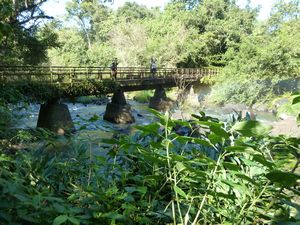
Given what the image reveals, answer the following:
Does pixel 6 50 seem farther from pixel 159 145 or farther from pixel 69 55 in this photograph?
pixel 69 55

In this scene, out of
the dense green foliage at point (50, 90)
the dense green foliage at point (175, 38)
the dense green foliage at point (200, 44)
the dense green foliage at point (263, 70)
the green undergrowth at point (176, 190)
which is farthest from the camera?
the dense green foliage at point (175, 38)

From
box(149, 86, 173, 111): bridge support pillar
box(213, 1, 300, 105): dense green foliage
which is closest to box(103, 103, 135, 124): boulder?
box(149, 86, 173, 111): bridge support pillar

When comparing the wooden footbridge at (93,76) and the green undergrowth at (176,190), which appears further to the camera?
the wooden footbridge at (93,76)

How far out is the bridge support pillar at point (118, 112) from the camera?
14.9 metres

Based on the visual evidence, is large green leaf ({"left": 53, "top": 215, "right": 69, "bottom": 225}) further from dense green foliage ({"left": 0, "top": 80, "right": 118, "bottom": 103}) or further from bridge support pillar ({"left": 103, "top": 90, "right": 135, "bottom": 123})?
bridge support pillar ({"left": 103, "top": 90, "right": 135, "bottom": 123})

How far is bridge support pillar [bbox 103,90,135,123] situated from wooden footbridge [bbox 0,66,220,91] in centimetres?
68

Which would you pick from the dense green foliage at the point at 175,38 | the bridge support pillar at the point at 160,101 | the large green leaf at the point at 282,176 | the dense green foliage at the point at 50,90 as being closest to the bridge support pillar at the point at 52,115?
the dense green foliage at the point at 50,90

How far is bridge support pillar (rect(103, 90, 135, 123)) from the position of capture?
48.9 ft

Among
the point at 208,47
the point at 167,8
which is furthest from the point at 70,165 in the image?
the point at 167,8

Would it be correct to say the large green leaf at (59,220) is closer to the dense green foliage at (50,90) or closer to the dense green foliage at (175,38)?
the dense green foliage at (50,90)

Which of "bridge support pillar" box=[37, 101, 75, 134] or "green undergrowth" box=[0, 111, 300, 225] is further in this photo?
"bridge support pillar" box=[37, 101, 75, 134]

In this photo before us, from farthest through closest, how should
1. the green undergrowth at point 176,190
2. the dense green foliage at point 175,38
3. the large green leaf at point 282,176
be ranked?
the dense green foliage at point 175,38, the green undergrowth at point 176,190, the large green leaf at point 282,176

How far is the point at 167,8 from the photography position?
1363 inches

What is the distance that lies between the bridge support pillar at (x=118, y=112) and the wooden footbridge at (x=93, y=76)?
0.68 metres
